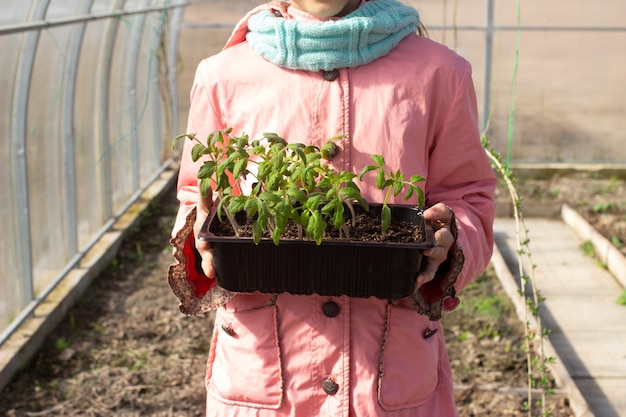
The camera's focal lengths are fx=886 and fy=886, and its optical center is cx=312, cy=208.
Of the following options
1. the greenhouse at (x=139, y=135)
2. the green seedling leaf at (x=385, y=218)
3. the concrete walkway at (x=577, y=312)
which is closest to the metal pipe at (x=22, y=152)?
the greenhouse at (x=139, y=135)

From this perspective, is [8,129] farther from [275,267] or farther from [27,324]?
[275,267]

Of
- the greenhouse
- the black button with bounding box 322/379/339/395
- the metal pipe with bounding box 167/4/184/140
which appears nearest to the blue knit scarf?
the greenhouse

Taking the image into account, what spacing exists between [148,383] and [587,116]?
210 inches

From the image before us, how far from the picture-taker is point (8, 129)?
4.53 m

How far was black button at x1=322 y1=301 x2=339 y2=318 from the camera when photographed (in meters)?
1.85

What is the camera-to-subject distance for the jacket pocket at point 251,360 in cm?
189

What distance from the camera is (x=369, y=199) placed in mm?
1893

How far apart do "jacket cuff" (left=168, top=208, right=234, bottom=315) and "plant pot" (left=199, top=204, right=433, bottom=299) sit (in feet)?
0.47

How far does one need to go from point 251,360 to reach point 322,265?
0.33 meters

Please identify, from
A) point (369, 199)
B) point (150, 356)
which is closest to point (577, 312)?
point (150, 356)

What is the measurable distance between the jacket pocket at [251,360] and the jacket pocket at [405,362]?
0.23 meters

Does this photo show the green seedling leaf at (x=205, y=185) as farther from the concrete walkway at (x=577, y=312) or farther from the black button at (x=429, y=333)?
the concrete walkway at (x=577, y=312)

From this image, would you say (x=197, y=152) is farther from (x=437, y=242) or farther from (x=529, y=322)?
(x=529, y=322)

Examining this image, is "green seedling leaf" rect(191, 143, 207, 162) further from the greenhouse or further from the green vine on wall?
the green vine on wall
